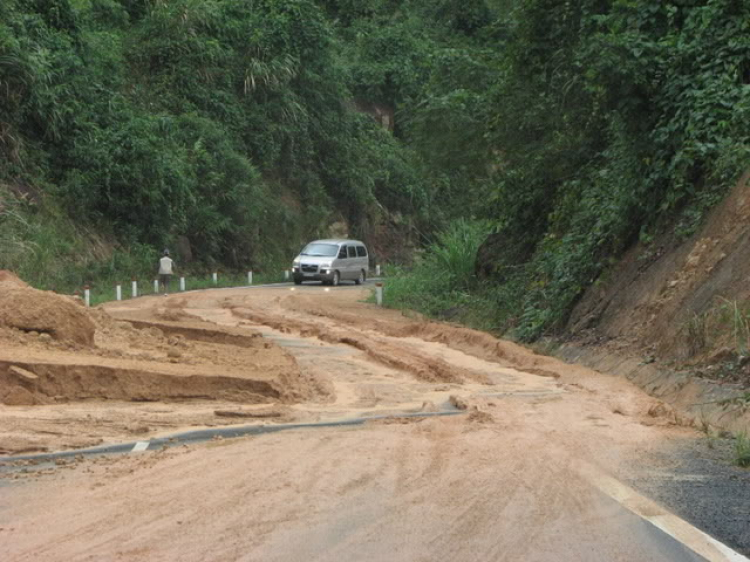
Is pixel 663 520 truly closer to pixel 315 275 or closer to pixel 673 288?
pixel 673 288

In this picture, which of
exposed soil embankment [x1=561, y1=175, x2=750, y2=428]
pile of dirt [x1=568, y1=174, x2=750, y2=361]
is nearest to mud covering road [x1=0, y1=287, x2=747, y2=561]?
exposed soil embankment [x1=561, y1=175, x2=750, y2=428]

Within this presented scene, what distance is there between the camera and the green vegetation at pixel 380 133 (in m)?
16.1

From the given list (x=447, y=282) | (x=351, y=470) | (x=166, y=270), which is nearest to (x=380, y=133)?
(x=166, y=270)

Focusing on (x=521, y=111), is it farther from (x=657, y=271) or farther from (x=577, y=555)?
(x=577, y=555)

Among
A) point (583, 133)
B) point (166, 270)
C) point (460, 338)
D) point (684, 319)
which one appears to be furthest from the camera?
point (166, 270)

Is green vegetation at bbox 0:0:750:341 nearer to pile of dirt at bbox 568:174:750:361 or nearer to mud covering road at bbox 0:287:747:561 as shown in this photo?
pile of dirt at bbox 568:174:750:361

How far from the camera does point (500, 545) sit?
581 centimetres

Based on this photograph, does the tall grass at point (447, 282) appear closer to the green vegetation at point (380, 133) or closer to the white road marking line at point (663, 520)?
the green vegetation at point (380, 133)

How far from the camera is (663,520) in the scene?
21.1ft

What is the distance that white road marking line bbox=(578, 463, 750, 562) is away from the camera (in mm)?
5770

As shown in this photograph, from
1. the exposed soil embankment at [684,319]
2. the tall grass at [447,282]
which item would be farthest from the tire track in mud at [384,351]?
the tall grass at [447,282]

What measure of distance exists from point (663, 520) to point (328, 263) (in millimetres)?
35000

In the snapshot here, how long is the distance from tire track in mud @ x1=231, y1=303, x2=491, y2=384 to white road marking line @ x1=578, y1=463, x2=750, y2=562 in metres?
6.00

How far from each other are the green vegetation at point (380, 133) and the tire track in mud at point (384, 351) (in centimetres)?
261
